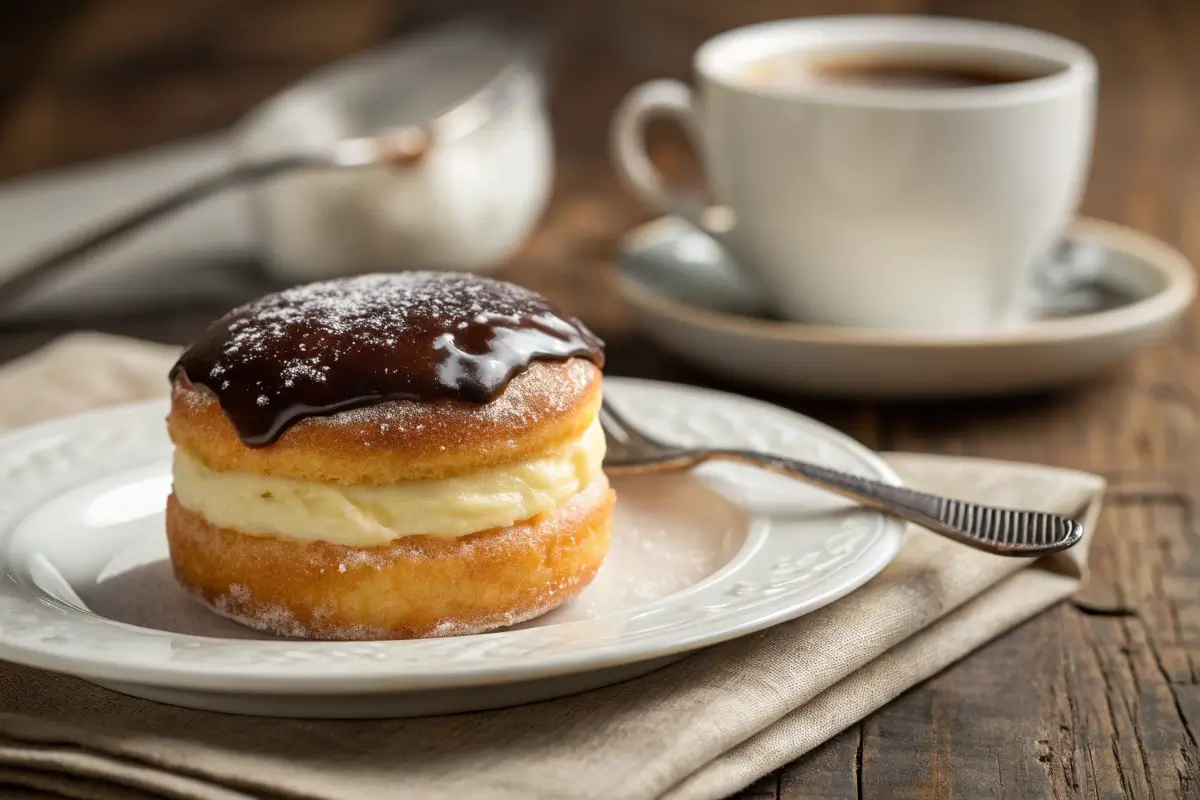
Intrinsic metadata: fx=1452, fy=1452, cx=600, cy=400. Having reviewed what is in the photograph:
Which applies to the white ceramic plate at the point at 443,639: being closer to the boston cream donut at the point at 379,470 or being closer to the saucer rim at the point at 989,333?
the boston cream donut at the point at 379,470

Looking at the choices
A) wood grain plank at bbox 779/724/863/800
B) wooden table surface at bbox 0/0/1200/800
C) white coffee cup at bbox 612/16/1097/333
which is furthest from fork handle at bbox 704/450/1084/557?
white coffee cup at bbox 612/16/1097/333

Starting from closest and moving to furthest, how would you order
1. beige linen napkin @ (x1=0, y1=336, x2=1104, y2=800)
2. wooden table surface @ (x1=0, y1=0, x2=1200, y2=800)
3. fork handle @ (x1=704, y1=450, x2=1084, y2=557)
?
beige linen napkin @ (x1=0, y1=336, x2=1104, y2=800) < wooden table surface @ (x1=0, y1=0, x2=1200, y2=800) < fork handle @ (x1=704, y1=450, x2=1084, y2=557)

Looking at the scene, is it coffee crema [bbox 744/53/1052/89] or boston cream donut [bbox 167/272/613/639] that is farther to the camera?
coffee crema [bbox 744/53/1052/89]

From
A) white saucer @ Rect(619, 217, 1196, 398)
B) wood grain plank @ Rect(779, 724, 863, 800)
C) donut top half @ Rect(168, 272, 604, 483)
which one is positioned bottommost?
white saucer @ Rect(619, 217, 1196, 398)

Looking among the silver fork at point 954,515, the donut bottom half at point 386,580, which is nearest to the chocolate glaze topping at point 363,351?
the donut bottom half at point 386,580

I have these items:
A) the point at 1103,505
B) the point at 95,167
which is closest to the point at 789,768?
the point at 1103,505

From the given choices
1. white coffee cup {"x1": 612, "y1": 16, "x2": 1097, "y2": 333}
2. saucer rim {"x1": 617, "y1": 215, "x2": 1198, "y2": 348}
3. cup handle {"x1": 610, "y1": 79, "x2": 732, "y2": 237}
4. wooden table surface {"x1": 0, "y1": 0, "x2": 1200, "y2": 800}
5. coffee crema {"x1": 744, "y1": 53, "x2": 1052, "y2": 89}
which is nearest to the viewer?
wooden table surface {"x1": 0, "y1": 0, "x2": 1200, "y2": 800}

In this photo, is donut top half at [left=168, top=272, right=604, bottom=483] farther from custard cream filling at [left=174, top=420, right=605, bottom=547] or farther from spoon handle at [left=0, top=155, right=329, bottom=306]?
spoon handle at [left=0, top=155, right=329, bottom=306]

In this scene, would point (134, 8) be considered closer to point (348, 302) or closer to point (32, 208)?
point (32, 208)

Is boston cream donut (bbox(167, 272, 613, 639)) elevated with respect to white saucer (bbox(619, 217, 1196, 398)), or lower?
elevated
